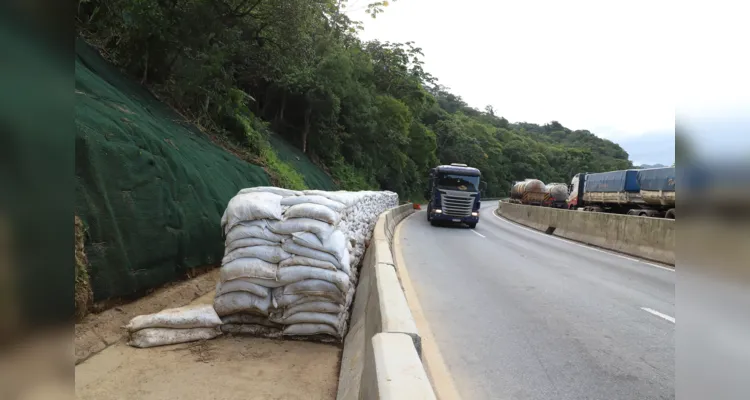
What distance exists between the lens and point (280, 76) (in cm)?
2056

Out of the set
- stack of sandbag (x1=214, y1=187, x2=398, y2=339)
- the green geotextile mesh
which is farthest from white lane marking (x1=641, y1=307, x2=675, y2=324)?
the green geotextile mesh

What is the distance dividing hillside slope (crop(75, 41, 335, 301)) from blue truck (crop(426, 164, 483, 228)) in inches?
548

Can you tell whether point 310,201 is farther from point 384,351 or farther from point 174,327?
point 384,351

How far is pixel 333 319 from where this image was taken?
500cm

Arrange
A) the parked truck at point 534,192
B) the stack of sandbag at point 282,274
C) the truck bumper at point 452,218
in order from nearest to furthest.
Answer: the stack of sandbag at point 282,274 → the truck bumper at point 452,218 → the parked truck at point 534,192

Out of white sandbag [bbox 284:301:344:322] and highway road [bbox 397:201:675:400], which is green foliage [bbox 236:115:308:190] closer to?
highway road [bbox 397:201:675:400]

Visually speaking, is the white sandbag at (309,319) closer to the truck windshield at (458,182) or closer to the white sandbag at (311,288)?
the white sandbag at (311,288)

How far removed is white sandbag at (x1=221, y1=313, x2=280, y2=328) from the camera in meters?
4.96

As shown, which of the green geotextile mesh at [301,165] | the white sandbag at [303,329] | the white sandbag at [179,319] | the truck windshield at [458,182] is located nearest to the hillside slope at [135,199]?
the white sandbag at [179,319]

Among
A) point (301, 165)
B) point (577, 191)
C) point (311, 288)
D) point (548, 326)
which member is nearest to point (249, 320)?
point (311, 288)

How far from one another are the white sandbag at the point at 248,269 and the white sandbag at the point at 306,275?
10 cm

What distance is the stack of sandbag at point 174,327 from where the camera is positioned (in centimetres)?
453

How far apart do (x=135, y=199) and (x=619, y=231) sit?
14.7 metres
